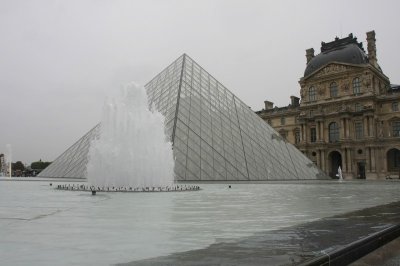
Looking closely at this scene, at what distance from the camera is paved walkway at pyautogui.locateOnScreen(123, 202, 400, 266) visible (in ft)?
11.4

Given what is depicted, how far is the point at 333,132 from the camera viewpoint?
192 feet

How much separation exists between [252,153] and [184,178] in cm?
624

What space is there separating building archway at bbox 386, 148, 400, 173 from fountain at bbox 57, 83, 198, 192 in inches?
1673

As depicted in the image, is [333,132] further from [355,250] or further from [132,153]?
[355,250]

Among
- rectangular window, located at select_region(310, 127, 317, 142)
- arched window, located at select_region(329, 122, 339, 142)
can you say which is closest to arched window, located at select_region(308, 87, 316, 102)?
rectangular window, located at select_region(310, 127, 317, 142)

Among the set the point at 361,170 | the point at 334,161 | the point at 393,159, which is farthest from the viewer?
the point at 334,161

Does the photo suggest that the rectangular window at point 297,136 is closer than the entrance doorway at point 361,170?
No

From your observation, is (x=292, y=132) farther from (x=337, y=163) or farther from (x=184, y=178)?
(x=184, y=178)

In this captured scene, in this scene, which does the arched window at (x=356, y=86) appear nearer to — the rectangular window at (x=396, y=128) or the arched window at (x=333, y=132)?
the arched window at (x=333, y=132)

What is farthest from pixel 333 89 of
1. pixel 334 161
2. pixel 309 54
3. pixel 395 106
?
pixel 334 161

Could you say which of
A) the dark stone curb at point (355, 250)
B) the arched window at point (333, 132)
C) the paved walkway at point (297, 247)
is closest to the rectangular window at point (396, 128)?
the arched window at point (333, 132)

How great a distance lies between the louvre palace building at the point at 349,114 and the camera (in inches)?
2095

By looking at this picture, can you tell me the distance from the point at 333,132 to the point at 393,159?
8.62 m

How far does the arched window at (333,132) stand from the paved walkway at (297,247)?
5484cm
